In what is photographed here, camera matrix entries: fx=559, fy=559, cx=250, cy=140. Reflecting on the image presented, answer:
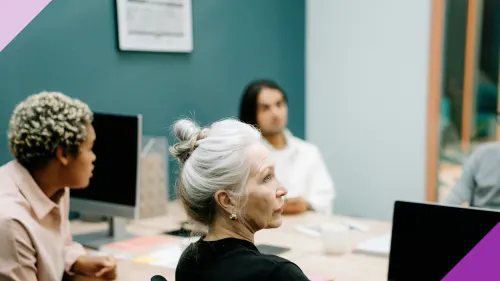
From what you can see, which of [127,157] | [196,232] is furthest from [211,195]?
[127,157]

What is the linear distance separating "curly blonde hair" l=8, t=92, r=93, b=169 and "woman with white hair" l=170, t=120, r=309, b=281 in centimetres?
47

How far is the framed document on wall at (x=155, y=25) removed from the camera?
2.77 meters

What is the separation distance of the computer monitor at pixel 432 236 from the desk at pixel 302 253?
198 millimetres

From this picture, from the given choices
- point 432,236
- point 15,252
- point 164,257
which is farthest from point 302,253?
point 15,252

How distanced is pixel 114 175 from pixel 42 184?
500 millimetres

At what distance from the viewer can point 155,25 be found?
2.90 meters

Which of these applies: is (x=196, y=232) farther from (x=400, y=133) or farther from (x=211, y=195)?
(x=400, y=133)

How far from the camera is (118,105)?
279cm

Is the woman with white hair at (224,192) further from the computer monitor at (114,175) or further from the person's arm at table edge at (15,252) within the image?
the computer monitor at (114,175)

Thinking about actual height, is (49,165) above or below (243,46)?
below

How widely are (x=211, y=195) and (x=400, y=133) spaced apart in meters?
2.51

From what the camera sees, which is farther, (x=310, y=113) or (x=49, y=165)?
(x=310, y=113)

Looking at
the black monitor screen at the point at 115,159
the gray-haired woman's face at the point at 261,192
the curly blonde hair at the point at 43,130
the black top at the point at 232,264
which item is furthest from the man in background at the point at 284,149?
the black top at the point at 232,264

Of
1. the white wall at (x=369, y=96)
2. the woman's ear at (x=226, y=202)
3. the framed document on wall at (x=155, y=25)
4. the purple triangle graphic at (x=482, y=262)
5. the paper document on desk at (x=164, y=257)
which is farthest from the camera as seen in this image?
the white wall at (x=369, y=96)
